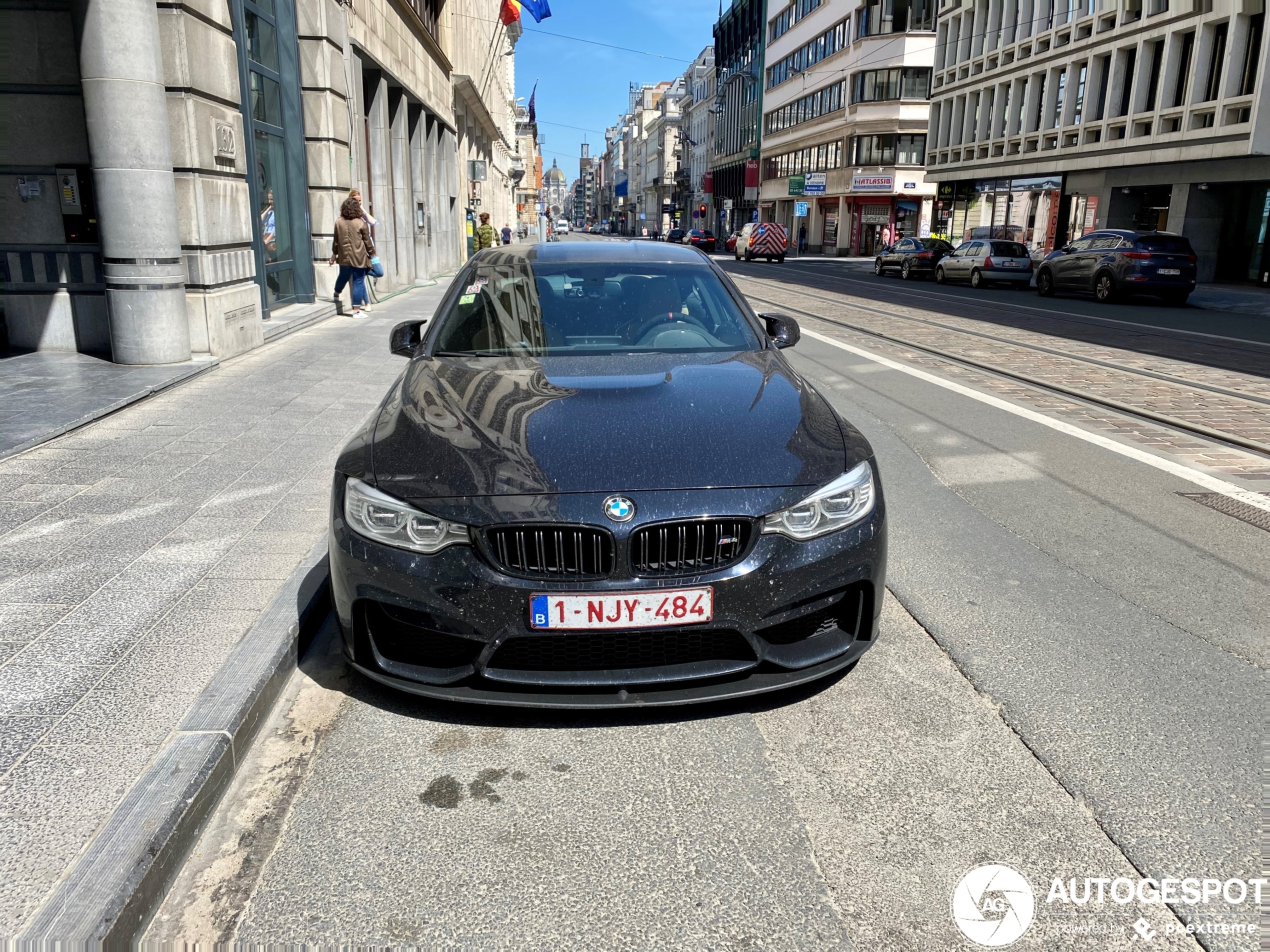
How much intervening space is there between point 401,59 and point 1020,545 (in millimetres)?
20931

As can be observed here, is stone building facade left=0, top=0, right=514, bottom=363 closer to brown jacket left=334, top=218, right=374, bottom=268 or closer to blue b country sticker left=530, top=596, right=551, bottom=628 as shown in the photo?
brown jacket left=334, top=218, right=374, bottom=268

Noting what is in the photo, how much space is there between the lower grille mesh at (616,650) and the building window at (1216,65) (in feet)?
107

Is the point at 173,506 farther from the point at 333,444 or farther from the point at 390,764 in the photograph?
the point at 390,764

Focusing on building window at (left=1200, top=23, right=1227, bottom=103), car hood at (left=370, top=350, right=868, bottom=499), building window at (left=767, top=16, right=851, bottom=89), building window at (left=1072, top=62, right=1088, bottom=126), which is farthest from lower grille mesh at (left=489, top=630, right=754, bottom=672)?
building window at (left=767, top=16, right=851, bottom=89)

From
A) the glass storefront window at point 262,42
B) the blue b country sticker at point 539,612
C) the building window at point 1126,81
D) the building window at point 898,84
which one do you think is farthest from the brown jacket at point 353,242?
the building window at point 898,84

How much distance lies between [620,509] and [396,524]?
0.71m

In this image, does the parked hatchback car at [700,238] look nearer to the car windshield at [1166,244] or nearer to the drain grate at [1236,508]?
the car windshield at [1166,244]

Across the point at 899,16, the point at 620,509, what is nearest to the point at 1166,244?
the point at 620,509

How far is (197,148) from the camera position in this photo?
30.8 ft

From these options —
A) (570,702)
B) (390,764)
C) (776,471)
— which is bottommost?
(390,764)

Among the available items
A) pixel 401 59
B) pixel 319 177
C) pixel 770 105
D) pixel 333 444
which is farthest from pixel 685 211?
pixel 333 444

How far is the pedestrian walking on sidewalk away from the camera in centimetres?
1476

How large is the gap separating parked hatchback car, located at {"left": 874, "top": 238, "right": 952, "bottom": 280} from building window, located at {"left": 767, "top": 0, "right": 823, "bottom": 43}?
3513 centimetres

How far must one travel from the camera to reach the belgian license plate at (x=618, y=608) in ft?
9.46
